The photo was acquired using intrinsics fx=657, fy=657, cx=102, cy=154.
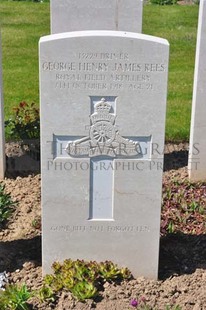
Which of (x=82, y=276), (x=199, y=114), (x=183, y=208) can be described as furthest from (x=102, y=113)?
(x=199, y=114)

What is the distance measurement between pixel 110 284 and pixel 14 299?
749 millimetres

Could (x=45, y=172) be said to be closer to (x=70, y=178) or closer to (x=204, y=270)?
(x=70, y=178)

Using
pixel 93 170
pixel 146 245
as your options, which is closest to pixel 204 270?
pixel 146 245

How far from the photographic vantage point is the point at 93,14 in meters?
7.39

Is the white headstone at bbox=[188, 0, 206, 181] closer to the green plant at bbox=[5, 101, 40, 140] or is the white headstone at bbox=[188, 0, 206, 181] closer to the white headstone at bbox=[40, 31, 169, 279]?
the green plant at bbox=[5, 101, 40, 140]

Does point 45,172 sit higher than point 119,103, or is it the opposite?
point 119,103

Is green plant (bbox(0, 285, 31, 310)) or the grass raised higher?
the grass

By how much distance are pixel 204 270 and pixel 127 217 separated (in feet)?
2.71

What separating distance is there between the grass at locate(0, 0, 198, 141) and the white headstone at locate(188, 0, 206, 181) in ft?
3.65

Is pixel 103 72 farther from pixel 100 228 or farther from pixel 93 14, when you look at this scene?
pixel 93 14

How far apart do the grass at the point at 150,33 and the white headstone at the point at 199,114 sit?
1.11 m

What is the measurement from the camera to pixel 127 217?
507cm

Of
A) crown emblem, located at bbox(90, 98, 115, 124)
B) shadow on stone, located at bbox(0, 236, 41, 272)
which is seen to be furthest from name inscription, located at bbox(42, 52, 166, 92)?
shadow on stone, located at bbox(0, 236, 41, 272)

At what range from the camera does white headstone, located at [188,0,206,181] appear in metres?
6.82
